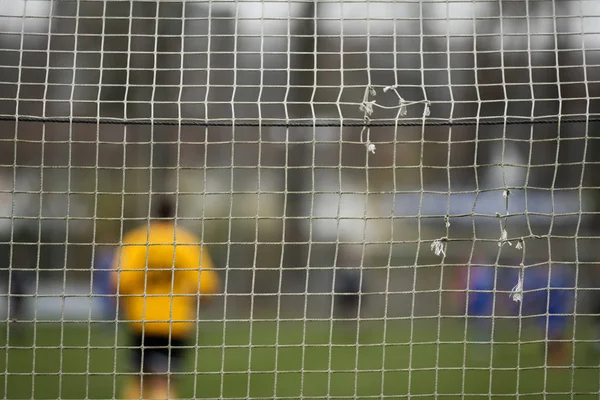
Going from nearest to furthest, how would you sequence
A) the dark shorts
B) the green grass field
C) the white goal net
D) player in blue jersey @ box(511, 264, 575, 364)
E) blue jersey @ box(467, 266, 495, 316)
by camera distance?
the white goal net < the dark shorts < the green grass field < player in blue jersey @ box(511, 264, 575, 364) < blue jersey @ box(467, 266, 495, 316)

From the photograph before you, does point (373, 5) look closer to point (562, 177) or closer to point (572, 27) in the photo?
point (572, 27)

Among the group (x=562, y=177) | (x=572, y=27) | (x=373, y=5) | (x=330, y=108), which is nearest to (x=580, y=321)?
(x=562, y=177)

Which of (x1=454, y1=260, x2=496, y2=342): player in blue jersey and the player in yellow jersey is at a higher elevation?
the player in yellow jersey

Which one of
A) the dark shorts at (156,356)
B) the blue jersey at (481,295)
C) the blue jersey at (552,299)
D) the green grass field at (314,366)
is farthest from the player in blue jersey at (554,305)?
the dark shorts at (156,356)

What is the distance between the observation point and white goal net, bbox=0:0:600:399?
11.8 ft

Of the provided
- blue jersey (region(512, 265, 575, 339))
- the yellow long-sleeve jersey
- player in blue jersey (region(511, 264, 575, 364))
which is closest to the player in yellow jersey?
the yellow long-sleeve jersey

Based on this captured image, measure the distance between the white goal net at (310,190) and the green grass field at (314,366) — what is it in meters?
0.05

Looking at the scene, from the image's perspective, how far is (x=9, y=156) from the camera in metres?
9.89

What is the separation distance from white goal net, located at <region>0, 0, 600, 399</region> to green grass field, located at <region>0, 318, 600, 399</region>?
5 centimetres

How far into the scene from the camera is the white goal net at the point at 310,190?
3.61m

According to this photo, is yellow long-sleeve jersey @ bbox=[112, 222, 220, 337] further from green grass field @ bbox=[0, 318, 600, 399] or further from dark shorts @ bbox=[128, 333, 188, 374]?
green grass field @ bbox=[0, 318, 600, 399]

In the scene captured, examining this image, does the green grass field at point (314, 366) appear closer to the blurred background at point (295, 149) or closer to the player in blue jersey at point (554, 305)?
the player in blue jersey at point (554, 305)

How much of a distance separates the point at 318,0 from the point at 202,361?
20.9 feet

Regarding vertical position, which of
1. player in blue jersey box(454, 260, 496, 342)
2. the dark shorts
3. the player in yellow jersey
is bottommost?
player in blue jersey box(454, 260, 496, 342)
